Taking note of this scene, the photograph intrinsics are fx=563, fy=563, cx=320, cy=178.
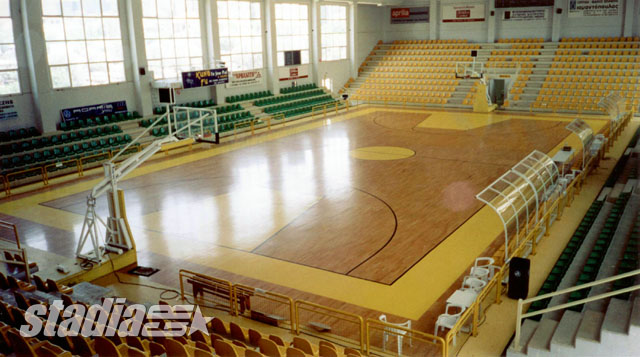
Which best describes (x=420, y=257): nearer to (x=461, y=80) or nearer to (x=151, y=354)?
(x=151, y=354)

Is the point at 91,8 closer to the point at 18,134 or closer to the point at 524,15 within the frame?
the point at 18,134

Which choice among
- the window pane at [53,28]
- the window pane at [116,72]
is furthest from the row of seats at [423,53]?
the window pane at [53,28]

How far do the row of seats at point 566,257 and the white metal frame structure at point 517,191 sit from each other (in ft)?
3.21

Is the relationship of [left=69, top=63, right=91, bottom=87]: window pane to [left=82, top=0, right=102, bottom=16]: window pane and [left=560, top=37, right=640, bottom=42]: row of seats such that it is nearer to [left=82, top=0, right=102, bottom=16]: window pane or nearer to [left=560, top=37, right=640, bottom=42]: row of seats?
[left=82, top=0, right=102, bottom=16]: window pane

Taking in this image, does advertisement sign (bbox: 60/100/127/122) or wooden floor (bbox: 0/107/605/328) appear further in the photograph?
advertisement sign (bbox: 60/100/127/122)

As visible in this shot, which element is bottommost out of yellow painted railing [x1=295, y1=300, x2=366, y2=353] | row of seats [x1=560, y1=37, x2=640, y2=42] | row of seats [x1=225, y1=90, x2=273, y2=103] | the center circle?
yellow painted railing [x1=295, y1=300, x2=366, y2=353]

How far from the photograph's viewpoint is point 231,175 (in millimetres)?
21688

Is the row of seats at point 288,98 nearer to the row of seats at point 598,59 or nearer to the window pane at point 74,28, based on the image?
the window pane at point 74,28

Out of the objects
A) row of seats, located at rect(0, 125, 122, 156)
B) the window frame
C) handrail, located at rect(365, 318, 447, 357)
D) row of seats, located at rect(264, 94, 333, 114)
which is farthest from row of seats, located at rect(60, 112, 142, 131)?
handrail, located at rect(365, 318, 447, 357)

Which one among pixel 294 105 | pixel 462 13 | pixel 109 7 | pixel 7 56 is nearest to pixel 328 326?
pixel 7 56

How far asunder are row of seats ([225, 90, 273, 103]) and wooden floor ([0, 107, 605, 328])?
6668mm

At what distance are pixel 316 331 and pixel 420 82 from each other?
32659 millimetres

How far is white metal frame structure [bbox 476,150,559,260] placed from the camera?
498 inches

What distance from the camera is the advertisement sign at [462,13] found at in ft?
140
